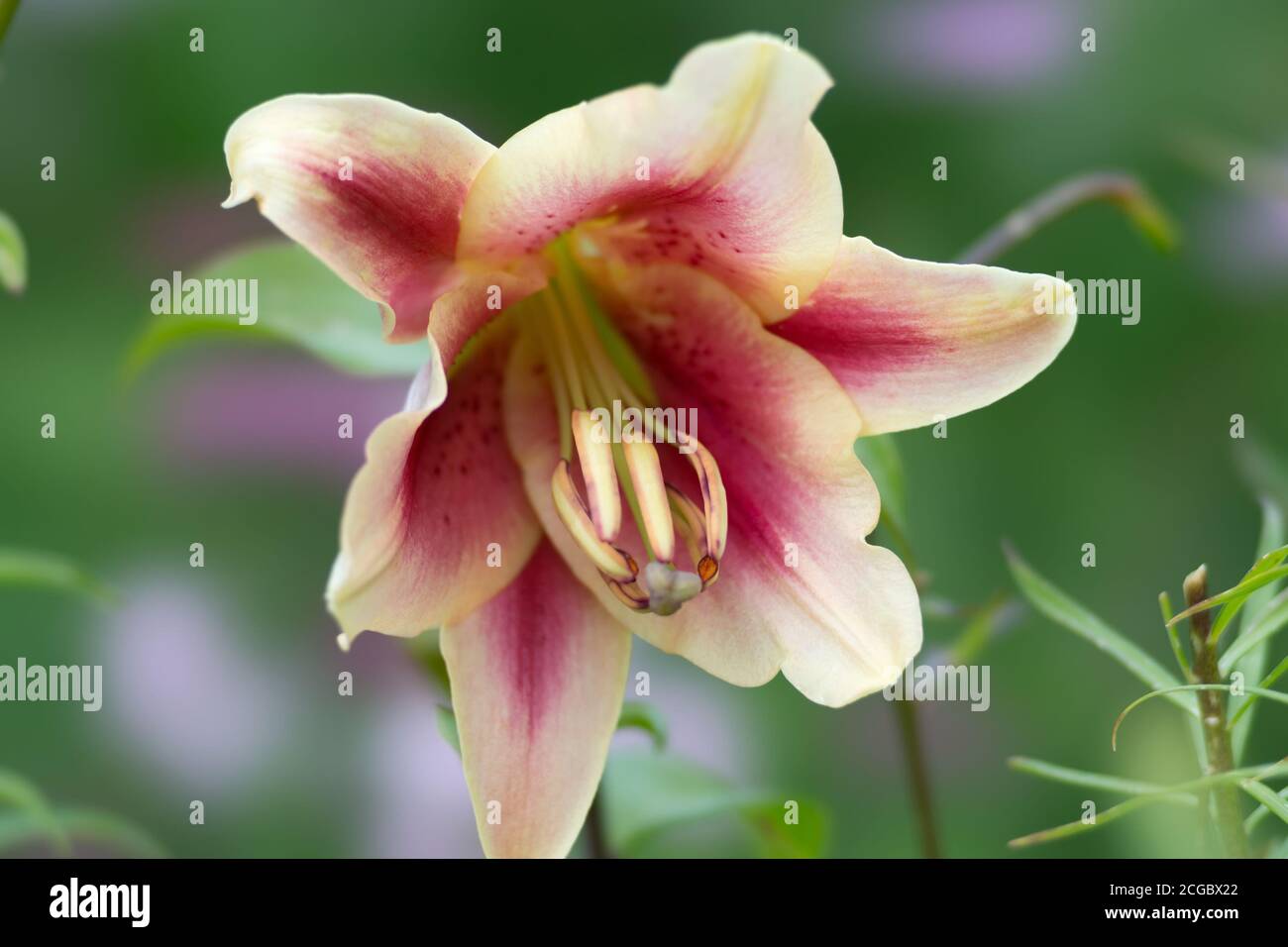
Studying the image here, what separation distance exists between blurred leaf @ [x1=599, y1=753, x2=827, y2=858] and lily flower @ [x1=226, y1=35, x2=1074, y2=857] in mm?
112

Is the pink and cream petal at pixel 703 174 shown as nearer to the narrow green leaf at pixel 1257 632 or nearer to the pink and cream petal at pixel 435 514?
the pink and cream petal at pixel 435 514

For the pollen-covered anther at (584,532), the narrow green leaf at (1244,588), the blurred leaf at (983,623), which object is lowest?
the narrow green leaf at (1244,588)

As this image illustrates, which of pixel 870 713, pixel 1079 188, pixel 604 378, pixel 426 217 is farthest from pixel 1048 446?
pixel 426 217

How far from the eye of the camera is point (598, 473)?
0.53 meters

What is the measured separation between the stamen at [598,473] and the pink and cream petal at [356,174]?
9 centimetres

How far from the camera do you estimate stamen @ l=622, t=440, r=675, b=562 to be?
514 millimetres

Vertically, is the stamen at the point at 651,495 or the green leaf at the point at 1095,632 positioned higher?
the stamen at the point at 651,495

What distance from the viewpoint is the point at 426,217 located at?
19.5 inches

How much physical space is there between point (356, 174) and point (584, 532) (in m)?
0.15

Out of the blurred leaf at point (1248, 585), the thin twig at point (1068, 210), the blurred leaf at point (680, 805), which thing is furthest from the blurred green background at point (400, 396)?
the blurred leaf at point (1248, 585)

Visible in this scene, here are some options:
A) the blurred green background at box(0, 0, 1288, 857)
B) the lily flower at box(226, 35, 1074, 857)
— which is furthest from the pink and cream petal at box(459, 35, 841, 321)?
the blurred green background at box(0, 0, 1288, 857)

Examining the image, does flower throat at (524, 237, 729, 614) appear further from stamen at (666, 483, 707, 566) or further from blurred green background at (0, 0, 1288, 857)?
blurred green background at (0, 0, 1288, 857)

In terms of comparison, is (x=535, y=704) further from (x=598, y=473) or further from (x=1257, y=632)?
(x=1257, y=632)

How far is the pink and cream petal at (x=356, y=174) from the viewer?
0.46 metres
